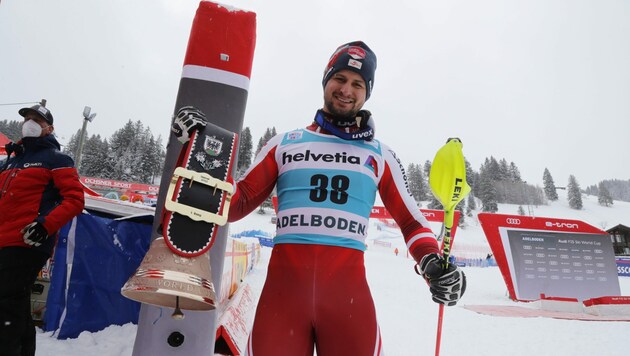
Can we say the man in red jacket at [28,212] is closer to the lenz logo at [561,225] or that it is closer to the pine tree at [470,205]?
the lenz logo at [561,225]

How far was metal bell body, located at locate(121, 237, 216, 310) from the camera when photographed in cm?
113

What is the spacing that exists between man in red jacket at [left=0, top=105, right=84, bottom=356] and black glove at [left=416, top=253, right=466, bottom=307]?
3076 mm

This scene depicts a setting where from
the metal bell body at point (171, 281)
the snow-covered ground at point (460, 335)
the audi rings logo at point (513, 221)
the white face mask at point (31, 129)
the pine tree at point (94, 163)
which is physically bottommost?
the snow-covered ground at point (460, 335)

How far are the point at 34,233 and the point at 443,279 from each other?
3134 millimetres

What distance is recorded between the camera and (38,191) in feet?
10.6

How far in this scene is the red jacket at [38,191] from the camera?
3.02 metres

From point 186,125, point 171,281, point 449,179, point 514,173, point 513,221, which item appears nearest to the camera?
point 171,281

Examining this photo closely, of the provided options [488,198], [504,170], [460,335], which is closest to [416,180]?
[488,198]

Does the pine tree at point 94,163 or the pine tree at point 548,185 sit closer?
the pine tree at point 94,163

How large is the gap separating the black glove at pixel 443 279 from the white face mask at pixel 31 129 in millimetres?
3633

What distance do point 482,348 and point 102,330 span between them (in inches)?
198

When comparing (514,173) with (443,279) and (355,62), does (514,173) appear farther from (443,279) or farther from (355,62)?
(443,279)

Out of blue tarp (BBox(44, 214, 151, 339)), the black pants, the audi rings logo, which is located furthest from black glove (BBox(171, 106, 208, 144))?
the audi rings logo

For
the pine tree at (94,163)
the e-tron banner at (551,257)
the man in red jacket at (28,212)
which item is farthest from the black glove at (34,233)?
the pine tree at (94,163)
